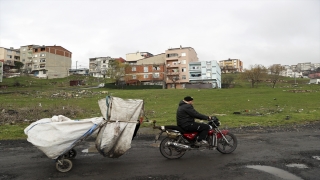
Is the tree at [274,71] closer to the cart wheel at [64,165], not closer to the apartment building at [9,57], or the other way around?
the cart wheel at [64,165]

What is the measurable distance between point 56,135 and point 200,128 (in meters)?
4.36

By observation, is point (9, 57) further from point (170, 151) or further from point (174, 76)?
point (170, 151)

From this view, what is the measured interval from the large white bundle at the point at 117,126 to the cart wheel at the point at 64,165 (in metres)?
0.89

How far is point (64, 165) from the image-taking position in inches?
284

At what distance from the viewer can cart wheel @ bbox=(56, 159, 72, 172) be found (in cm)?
711

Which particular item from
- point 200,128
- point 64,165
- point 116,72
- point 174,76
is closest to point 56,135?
point 64,165

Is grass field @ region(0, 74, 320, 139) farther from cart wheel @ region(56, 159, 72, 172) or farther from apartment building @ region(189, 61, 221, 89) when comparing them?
apartment building @ region(189, 61, 221, 89)

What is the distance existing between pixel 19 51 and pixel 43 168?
137096mm

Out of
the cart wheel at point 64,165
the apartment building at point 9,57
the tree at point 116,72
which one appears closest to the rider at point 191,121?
the cart wheel at point 64,165

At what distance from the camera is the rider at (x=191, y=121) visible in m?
8.43

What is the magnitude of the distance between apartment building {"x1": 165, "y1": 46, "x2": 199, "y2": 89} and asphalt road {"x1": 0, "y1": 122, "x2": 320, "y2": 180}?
84608 millimetres

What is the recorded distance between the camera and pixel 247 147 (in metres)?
9.65

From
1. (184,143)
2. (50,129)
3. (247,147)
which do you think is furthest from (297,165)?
(50,129)

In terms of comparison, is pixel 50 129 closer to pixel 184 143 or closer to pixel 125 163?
pixel 125 163
